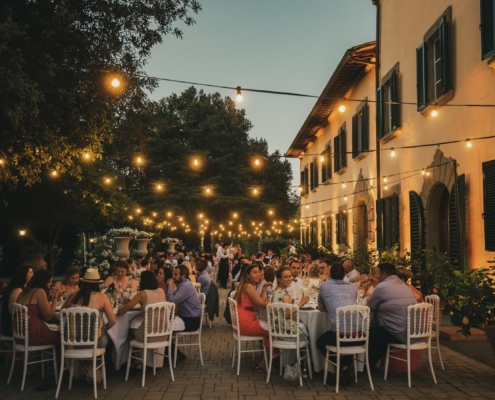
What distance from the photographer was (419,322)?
23.7ft

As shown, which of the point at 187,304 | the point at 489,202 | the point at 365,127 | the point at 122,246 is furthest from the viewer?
the point at 122,246

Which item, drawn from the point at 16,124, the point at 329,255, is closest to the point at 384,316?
the point at 16,124

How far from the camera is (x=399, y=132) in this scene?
14.6 m

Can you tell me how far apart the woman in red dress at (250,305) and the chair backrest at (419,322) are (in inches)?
74.7

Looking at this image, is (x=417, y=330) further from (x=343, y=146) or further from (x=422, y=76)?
(x=343, y=146)

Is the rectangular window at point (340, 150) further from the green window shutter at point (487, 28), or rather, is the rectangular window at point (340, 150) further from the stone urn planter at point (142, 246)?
the green window shutter at point (487, 28)

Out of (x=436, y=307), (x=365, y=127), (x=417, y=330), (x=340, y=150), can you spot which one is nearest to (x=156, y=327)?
(x=417, y=330)

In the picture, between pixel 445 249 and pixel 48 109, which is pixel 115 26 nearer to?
pixel 48 109

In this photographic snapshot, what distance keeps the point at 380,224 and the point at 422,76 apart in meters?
4.86

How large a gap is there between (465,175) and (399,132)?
13.8 ft

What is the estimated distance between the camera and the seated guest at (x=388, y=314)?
7.33 m

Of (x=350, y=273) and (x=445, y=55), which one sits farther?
(x=350, y=273)

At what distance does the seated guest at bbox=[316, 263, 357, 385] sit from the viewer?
279 inches

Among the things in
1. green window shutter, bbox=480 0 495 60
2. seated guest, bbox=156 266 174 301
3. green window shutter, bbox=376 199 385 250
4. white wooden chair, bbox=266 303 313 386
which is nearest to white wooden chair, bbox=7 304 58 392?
seated guest, bbox=156 266 174 301
